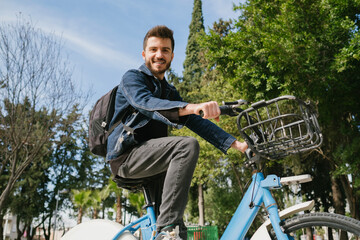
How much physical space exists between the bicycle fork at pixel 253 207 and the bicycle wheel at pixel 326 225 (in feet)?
0.28

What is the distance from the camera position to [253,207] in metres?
1.98

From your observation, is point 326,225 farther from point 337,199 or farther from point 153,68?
point 337,199

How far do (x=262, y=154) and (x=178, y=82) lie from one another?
86.2 ft

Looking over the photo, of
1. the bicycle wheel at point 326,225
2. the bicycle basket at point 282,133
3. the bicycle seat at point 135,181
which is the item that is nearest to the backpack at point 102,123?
the bicycle seat at point 135,181

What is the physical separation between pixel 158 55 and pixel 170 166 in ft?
2.91

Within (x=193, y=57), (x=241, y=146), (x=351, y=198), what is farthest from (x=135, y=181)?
(x=193, y=57)

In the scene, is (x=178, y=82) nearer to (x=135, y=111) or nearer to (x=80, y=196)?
(x=80, y=196)

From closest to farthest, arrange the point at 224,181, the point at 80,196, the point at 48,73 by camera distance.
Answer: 1. the point at 48,73
2. the point at 224,181
3. the point at 80,196

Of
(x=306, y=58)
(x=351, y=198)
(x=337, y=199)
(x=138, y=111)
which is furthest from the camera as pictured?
(x=337, y=199)

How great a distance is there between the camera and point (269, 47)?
367 inches

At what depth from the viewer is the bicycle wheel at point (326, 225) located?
5.55 ft

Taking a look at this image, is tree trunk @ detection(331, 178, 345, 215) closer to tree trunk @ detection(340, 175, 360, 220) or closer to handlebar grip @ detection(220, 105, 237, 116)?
tree trunk @ detection(340, 175, 360, 220)

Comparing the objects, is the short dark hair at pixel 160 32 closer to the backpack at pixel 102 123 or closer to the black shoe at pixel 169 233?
the backpack at pixel 102 123

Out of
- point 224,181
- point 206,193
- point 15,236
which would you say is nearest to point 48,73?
point 224,181
